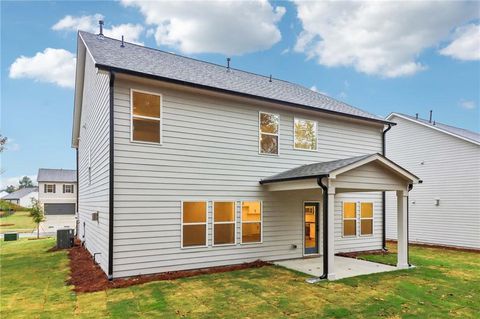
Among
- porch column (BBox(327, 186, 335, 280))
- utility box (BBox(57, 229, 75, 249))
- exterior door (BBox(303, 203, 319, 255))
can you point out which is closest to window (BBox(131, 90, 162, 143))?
porch column (BBox(327, 186, 335, 280))

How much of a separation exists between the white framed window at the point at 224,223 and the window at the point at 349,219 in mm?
4944

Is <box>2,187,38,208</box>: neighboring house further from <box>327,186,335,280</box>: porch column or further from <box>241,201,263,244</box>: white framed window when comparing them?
<box>327,186,335,280</box>: porch column

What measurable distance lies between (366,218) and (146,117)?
31.2 ft

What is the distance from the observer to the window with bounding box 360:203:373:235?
41.5ft

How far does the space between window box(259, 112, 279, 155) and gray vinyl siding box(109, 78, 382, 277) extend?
21 centimetres

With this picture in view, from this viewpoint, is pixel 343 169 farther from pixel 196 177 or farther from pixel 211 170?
pixel 196 177

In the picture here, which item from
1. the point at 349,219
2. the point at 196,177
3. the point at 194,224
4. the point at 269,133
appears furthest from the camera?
the point at 349,219

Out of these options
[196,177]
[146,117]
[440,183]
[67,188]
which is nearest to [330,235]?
[196,177]

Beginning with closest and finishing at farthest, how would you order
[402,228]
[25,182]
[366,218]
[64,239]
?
[402,228], [366,218], [64,239], [25,182]

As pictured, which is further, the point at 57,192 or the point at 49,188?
the point at 57,192

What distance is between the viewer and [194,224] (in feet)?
29.5

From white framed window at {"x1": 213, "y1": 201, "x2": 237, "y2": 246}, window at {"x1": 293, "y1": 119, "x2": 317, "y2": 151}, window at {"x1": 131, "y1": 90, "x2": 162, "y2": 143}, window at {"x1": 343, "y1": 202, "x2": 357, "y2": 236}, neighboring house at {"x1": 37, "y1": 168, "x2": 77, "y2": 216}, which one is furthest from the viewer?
neighboring house at {"x1": 37, "y1": 168, "x2": 77, "y2": 216}

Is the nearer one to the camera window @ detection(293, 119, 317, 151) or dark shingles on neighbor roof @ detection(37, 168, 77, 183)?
window @ detection(293, 119, 317, 151)

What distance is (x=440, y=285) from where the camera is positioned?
25.0ft
